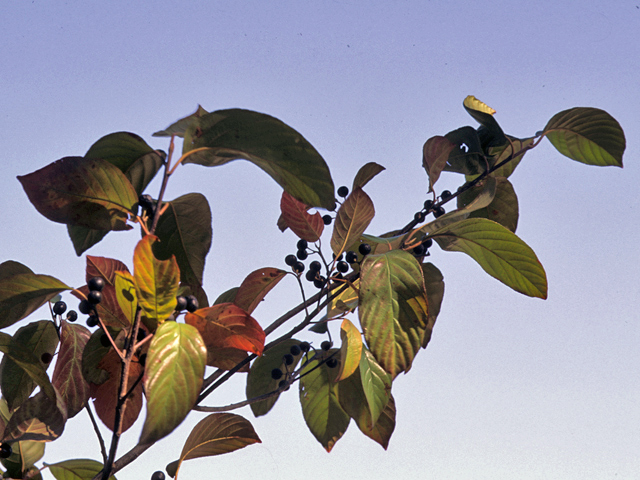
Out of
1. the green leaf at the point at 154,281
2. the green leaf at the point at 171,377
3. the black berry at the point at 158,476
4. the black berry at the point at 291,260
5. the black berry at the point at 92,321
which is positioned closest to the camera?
the green leaf at the point at 171,377

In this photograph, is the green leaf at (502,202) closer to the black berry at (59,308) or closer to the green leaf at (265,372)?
the green leaf at (265,372)

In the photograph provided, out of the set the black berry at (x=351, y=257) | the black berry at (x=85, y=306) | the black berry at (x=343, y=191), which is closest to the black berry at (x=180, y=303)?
the black berry at (x=85, y=306)

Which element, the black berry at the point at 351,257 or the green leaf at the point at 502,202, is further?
the green leaf at the point at 502,202

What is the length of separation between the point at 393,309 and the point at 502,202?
1.84 feet

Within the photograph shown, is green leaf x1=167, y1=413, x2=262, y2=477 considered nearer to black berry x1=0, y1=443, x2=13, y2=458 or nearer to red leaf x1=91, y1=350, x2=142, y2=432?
red leaf x1=91, y1=350, x2=142, y2=432

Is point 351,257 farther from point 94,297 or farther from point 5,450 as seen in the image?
point 5,450

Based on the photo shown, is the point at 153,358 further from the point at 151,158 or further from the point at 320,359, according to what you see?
the point at 320,359

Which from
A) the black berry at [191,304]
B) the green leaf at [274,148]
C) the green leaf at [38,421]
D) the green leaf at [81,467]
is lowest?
the green leaf at [81,467]

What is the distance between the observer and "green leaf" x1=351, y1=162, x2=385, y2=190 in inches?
46.9

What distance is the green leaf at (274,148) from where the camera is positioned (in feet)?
2.58

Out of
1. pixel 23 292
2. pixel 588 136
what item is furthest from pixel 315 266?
pixel 588 136

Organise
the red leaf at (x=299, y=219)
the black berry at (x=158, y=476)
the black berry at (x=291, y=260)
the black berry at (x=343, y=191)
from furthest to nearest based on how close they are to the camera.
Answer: the black berry at (x=343, y=191), the black berry at (x=291, y=260), the red leaf at (x=299, y=219), the black berry at (x=158, y=476)

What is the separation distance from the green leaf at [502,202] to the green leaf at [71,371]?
0.90m

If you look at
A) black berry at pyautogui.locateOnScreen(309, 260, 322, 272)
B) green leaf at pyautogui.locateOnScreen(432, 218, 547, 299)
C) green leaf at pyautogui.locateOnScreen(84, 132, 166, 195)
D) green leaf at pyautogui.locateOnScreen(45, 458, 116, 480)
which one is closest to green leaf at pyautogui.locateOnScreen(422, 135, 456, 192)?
green leaf at pyautogui.locateOnScreen(432, 218, 547, 299)
